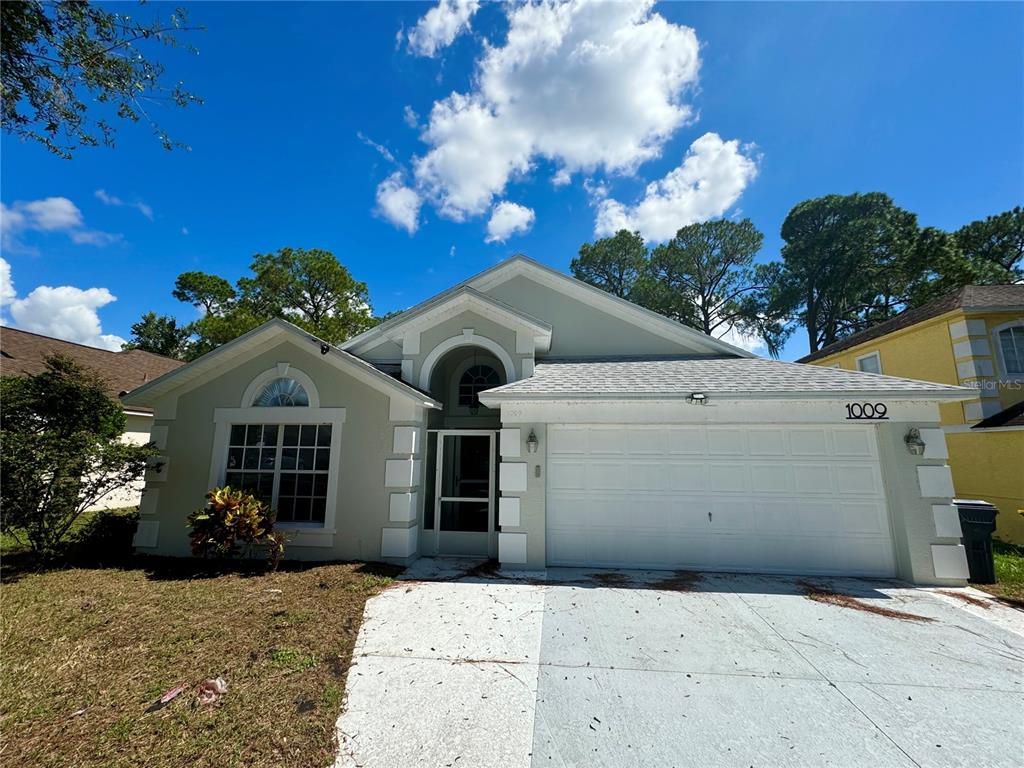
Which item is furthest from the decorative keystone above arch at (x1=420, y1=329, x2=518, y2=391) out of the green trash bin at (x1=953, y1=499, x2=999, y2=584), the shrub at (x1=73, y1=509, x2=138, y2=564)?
the green trash bin at (x1=953, y1=499, x2=999, y2=584)

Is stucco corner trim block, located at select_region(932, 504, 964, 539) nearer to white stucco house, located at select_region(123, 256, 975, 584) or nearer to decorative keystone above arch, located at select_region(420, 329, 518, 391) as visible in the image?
white stucco house, located at select_region(123, 256, 975, 584)

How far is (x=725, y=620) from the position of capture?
5.36 m

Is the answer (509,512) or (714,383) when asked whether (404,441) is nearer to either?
(509,512)

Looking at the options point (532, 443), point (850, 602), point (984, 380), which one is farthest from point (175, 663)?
point (984, 380)

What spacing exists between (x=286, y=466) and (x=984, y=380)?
17510mm

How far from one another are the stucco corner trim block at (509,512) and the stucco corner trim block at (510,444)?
777 millimetres

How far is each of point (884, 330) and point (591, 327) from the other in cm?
1172

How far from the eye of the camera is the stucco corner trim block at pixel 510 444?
756cm

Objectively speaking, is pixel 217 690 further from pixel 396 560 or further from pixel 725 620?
pixel 725 620

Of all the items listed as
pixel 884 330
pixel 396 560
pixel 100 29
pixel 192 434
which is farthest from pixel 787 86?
pixel 192 434

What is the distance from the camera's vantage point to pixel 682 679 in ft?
13.3

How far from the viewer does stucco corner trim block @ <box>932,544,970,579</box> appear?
6.68m

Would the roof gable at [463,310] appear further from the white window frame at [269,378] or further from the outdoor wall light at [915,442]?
the outdoor wall light at [915,442]

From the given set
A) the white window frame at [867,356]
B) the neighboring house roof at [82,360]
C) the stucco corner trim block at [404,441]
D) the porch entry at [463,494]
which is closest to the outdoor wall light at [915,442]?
the porch entry at [463,494]
